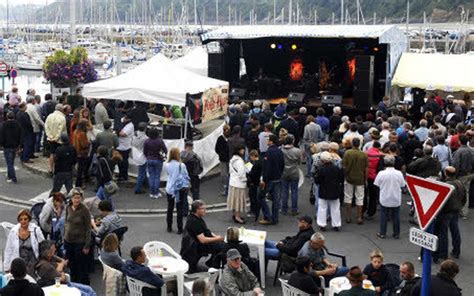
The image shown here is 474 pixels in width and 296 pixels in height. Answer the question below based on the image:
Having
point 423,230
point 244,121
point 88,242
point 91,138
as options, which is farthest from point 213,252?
point 244,121

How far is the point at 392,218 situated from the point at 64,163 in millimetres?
5686

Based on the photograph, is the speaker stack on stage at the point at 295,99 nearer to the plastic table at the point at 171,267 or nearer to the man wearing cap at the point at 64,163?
the man wearing cap at the point at 64,163

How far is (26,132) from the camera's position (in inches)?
623

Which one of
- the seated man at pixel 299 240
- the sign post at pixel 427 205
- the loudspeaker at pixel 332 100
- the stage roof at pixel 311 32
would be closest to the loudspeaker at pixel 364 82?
the loudspeaker at pixel 332 100

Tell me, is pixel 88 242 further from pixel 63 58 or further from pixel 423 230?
pixel 63 58

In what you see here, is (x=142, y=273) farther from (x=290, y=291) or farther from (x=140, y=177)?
(x=140, y=177)

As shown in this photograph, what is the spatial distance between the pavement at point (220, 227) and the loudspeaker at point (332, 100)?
302 inches

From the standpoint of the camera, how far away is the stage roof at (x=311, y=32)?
67.1 ft

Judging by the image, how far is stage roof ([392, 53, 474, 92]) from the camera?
67.9 ft

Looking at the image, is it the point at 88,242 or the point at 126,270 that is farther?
the point at 88,242

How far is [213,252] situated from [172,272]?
3.36 ft

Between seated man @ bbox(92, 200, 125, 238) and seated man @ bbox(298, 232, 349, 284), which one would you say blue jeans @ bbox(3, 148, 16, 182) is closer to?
seated man @ bbox(92, 200, 125, 238)

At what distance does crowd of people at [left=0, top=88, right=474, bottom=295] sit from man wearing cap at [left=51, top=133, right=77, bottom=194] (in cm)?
2

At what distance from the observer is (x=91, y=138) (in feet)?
46.7
